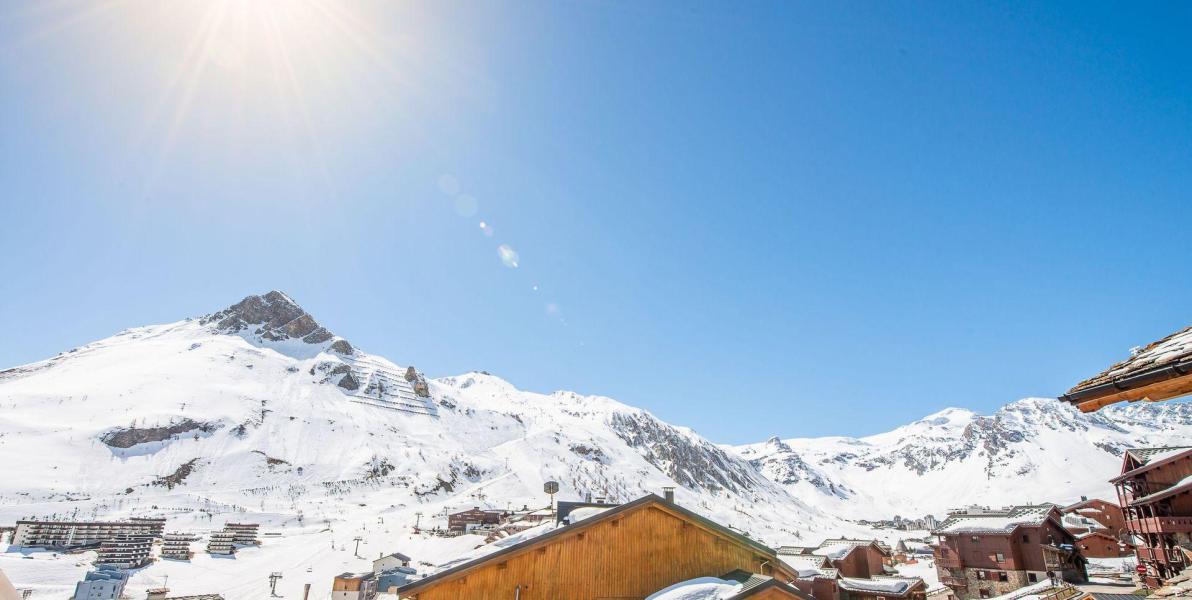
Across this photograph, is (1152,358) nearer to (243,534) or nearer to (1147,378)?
(1147,378)

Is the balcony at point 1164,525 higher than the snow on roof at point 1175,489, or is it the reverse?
the snow on roof at point 1175,489

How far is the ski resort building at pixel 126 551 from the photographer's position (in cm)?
5325

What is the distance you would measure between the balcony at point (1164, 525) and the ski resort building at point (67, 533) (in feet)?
290

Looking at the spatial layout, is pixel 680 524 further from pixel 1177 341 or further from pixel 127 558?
pixel 127 558

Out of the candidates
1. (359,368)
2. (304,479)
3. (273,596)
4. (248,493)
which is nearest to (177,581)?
(273,596)

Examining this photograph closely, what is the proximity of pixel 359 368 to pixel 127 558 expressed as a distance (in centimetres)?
14357

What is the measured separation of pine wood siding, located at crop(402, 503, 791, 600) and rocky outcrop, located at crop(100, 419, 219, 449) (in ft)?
442

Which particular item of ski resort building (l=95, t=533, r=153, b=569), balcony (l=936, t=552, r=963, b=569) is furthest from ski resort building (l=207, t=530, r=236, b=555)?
balcony (l=936, t=552, r=963, b=569)

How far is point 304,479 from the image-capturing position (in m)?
111

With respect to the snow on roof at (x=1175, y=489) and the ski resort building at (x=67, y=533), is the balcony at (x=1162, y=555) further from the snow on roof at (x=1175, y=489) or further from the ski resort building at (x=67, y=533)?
the ski resort building at (x=67, y=533)

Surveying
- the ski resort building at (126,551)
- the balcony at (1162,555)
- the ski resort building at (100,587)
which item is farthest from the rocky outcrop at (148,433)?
the balcony at (1162,555)

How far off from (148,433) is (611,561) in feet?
463

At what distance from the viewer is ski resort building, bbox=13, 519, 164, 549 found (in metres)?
57.2

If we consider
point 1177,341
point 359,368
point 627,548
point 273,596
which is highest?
point 359,368
